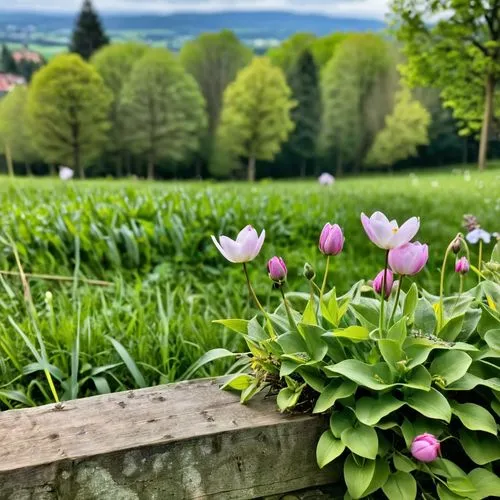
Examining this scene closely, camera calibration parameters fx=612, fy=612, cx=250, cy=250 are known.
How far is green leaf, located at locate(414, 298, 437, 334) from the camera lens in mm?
1380

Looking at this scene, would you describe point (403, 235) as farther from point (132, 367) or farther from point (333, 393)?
point (132, 367)

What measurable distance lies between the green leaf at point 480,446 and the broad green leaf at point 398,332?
25 cm

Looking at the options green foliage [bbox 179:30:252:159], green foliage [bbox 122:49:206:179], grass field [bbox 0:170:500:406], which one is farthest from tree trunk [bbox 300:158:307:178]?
grass field [bbox 0:170:500:406]

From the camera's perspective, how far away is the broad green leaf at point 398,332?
1.25m

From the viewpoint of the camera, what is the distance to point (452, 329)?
136 cm

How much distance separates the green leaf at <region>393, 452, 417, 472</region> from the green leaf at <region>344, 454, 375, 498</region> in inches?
2.2

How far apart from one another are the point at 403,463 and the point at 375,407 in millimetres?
124

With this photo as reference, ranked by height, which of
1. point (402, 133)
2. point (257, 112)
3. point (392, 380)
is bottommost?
point (402, 133)

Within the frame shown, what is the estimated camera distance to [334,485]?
4.30ft

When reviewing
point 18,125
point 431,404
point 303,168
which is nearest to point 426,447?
point 431,404

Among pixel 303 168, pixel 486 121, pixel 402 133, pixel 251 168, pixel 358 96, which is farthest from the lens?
pixel 303 168

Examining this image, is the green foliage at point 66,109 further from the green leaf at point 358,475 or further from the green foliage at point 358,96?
the green leaf at point 358,475

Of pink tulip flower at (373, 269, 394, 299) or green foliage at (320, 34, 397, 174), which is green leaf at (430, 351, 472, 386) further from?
green foliage at (320, 34, 397, 174)

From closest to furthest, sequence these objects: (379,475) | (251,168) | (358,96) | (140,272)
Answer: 1. (379,475)
2. (140,272)
3. (358,96)
4. (251,168)
